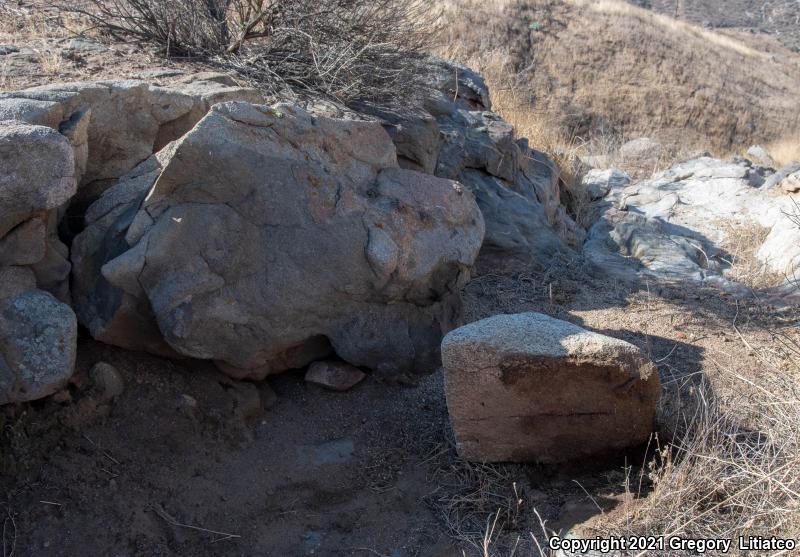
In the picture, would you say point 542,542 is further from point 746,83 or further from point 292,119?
point 746,83

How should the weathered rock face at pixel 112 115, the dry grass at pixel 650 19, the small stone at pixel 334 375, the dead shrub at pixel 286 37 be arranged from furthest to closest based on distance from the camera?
the dry grass at pixel 650 19 < the dead shrub at pixel 286 37 < the small stone at pixel 334 375 < the weathered rock face at pixel 112 115

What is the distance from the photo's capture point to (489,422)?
3.06m

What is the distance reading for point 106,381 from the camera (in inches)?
127

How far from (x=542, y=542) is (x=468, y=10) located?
1283 cm

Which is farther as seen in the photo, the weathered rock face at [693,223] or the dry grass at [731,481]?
the weathered rock face at [693,223]

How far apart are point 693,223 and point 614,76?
778 centimetres

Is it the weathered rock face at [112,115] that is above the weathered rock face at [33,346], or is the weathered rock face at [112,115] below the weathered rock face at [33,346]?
above

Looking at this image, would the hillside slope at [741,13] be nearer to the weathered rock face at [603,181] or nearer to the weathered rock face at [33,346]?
the weathered rock face at [603,181]

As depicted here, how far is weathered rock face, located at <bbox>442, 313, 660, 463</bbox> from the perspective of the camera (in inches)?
116

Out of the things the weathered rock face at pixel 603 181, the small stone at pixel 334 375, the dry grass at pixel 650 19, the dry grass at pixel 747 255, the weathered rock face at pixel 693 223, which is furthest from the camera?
the dry grass at pixel 650 19

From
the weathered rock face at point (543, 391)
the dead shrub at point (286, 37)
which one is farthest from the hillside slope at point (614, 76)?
the weathered rock face at point (543, 391)

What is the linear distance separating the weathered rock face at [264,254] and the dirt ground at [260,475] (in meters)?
0.22

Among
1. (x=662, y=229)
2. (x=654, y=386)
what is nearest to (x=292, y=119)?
(x=654, y=386)

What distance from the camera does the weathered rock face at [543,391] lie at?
2.96 meters
